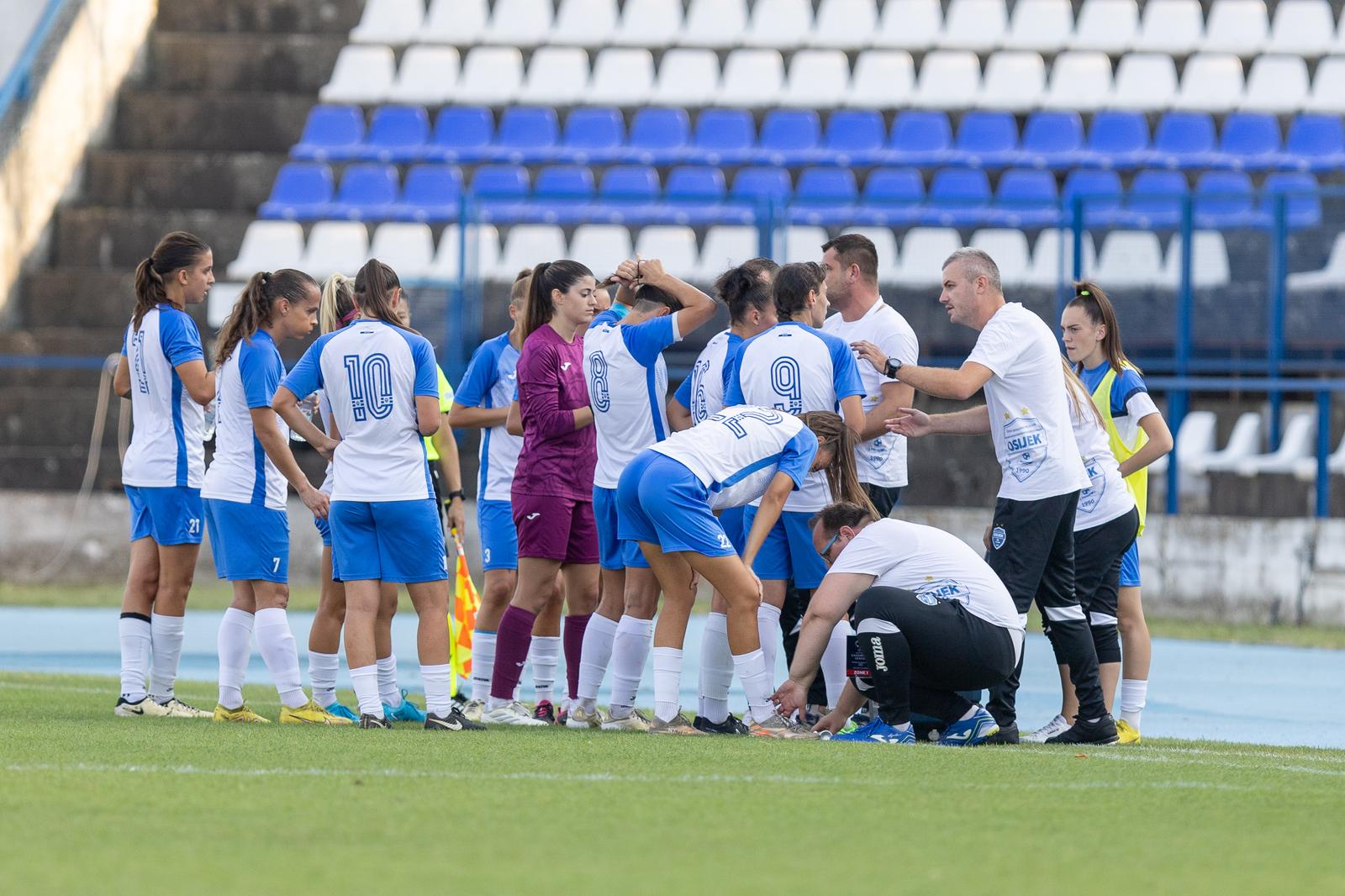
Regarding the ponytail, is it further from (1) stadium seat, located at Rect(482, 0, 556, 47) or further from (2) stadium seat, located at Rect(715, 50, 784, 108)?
(1) stadium seat, located at Rect(482, 0, 556, 47)

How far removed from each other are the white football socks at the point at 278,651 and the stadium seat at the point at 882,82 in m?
14.4

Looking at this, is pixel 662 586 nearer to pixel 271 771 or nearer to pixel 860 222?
pixel 271 771

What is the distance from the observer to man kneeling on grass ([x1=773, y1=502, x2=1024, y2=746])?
6.98m

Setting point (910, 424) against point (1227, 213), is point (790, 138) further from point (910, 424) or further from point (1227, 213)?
point (910, 424)

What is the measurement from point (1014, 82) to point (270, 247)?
8.83 metres

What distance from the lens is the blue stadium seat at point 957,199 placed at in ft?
48.9

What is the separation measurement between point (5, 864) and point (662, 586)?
3.41 m

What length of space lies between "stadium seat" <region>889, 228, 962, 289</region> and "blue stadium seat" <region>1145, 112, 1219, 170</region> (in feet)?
16.4

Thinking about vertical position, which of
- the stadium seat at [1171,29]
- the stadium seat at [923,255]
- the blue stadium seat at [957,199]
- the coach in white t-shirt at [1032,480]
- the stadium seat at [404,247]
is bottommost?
the coach in white t-shirt at [1032,480]

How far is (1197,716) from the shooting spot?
355 inches

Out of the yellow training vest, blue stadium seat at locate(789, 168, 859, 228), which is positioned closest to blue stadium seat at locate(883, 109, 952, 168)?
blue stadium seat at locate(789, 168, 859, 228)

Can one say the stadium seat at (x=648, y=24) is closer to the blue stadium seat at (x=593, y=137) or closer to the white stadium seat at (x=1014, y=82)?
the blue stadium seat at (x=593, y=137)

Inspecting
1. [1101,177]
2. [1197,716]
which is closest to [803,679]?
[1197,716]

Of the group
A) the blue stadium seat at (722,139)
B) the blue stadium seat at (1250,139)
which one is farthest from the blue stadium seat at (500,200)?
the blue stadium seat at (1250,139)
